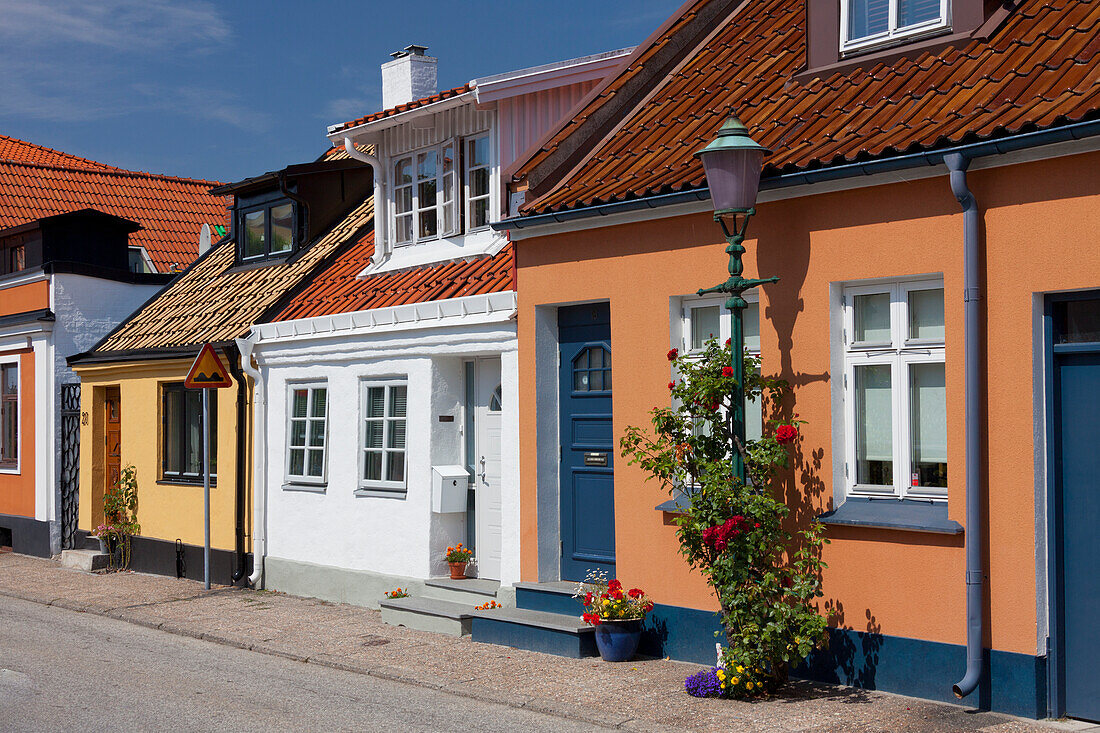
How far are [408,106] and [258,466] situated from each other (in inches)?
190

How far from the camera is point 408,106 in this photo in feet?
46.2

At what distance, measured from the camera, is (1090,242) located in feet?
23.9

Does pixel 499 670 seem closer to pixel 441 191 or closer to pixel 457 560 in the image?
pixel 457 560

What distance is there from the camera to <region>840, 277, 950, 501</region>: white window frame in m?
8.28

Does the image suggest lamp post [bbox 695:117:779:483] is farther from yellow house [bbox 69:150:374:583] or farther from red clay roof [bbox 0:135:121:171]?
red clay roof [bbox 0:135:121:171]

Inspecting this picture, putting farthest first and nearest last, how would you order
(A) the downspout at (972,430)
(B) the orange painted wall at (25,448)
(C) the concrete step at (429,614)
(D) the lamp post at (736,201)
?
(B) the orange painted wall at (25,448) < (C) the concrete step at (429,614) < (D) the lamp post at (736,201) < (A) the downspout at (972,430)

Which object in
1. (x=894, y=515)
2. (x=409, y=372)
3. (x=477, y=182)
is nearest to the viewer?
(x=894, y=515)

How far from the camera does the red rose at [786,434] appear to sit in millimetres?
8359

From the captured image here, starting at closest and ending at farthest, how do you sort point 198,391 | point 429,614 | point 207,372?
point 429,614
point 207,372
point 198,391

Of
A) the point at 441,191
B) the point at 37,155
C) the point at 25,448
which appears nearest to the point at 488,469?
the point at 441,191

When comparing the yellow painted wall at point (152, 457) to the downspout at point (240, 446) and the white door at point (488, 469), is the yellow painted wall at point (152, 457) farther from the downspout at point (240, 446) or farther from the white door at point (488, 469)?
the white door at point (488, 469)

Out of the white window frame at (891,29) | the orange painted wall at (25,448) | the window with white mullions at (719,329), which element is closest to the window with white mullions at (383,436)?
the window with white mullions at (719,329)

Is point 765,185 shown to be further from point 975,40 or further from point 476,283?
point 476,283

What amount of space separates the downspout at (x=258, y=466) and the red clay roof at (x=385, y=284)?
2.09 ft
